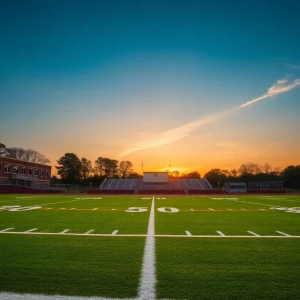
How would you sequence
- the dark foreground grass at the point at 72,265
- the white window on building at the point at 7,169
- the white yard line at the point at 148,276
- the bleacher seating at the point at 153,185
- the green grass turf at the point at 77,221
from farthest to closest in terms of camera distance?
the bleacher seating at the point at 153,185 < the white window on building at the point at 7,169 < the green grass turf at the point at 77,221 < the dark foreground grass at the point at 72,265 < the white yard line at the point at 148,276

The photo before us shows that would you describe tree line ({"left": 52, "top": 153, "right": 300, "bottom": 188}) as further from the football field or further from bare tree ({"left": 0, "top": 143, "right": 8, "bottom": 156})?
the football field

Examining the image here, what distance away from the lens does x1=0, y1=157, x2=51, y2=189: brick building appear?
5466 centimetres

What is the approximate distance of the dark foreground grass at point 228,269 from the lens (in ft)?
9.72

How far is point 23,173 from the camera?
61.2 metres

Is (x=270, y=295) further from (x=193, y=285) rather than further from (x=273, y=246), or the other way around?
(x=273, y=246)

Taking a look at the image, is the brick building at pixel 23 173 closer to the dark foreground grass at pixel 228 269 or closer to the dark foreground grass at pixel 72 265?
the dark foreground grass at pixel 72 265

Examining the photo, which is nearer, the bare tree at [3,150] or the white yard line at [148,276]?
the white yard line at [148,276]

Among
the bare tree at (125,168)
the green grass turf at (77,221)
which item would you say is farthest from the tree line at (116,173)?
the green grass turf at (77,221)

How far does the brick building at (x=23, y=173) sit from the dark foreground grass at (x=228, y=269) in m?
57.1

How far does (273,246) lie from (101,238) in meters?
3.58

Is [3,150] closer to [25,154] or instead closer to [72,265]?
[25,154]

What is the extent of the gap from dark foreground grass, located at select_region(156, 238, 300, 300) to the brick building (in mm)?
57121

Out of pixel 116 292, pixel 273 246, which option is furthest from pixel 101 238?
pixel 273 246

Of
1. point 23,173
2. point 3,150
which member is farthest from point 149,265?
point 3,150
